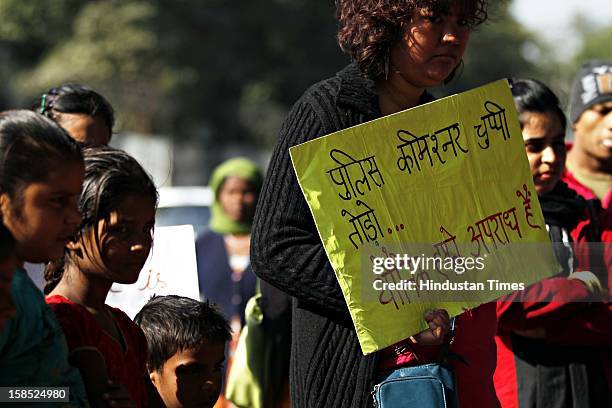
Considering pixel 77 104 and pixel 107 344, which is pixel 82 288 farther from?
pixel 77 104

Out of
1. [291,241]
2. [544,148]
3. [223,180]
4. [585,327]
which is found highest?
[223,180]

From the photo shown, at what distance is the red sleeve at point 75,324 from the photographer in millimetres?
2949

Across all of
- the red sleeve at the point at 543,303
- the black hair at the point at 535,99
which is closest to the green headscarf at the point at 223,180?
the black hair at the point at 535,99

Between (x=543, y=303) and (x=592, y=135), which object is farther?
(x=592, y=135)

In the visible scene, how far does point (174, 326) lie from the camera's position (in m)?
3.76

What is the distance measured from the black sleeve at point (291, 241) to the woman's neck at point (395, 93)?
0.84 feet

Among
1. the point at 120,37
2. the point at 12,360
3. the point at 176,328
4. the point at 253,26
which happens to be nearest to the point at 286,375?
the point at 176,328

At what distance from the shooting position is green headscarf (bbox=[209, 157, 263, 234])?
7.96 m

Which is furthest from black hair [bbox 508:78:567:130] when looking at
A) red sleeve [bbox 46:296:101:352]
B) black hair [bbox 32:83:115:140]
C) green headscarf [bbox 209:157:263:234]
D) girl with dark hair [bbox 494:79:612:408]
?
green headscarf [bbox 209:157:263:234]

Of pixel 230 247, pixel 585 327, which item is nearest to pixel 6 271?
pixel 585 327

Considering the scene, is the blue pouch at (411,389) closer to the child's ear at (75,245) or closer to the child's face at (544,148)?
the child's ear at (75,245)

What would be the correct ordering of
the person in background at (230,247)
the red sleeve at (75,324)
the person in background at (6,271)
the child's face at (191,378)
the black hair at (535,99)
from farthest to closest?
the person in background at (230,247) → the black hair at (535,99) → the child's face at (191,378) → the red sleeve at (75,324) → the person in background at (6,271)

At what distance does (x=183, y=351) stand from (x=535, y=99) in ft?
5.44

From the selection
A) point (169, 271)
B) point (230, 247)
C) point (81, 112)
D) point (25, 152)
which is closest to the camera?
point (25, 152)
